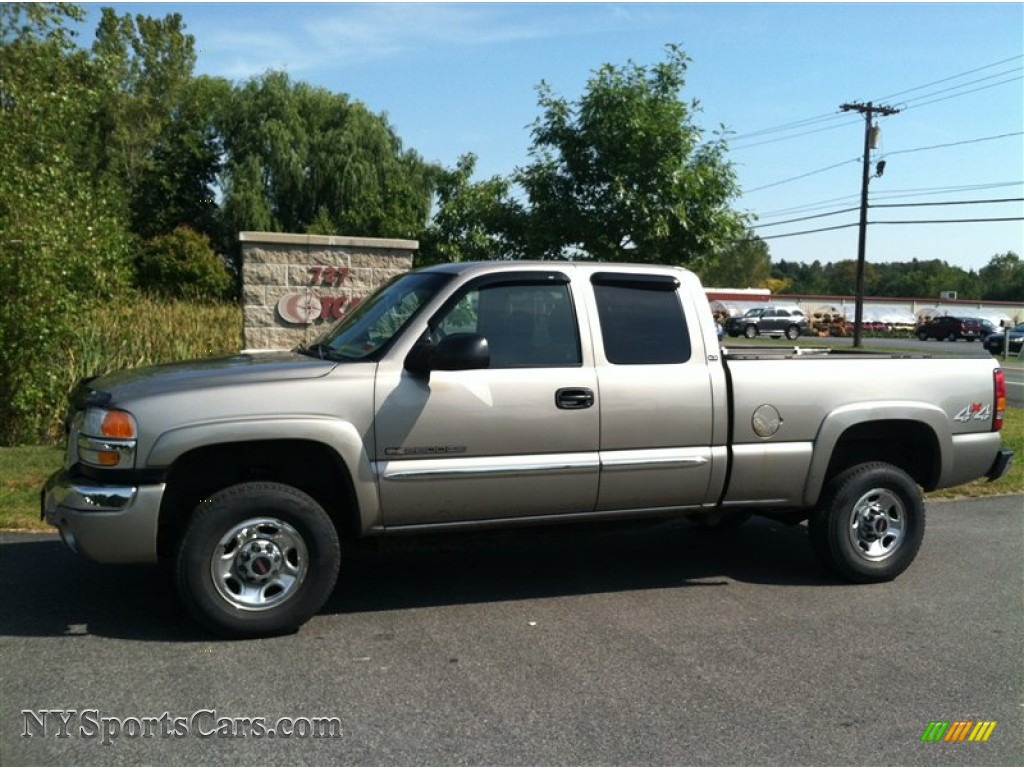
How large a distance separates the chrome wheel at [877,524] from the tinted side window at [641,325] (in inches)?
61.8

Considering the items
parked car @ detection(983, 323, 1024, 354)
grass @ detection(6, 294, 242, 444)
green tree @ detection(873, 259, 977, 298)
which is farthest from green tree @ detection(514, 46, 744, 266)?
green tree @ detection(873, 259, 977, 298)

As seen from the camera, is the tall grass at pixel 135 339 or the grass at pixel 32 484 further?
the tall grass at pixel 135 339

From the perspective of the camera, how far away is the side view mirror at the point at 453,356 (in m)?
5.42

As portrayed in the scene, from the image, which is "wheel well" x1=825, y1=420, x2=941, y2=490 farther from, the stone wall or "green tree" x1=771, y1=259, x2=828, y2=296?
"green tree" x1=771, y1=259, x2=828, y2=296

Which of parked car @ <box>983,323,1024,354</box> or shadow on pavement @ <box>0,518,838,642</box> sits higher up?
parked car @ <box>983,323,1024,354</box>

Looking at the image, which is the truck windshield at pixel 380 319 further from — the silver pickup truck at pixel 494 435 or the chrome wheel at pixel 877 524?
the chrome wheel at pixel 877 524

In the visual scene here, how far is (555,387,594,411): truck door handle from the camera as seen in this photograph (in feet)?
18.9

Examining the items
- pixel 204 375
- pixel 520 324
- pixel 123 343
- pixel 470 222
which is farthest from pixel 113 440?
pixel 470 222

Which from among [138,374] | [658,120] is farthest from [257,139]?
[138,374]

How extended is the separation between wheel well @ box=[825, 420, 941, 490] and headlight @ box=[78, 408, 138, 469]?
4.14 metres

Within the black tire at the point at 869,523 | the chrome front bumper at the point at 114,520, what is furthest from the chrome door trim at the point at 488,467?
the black tire at the point at 869,523

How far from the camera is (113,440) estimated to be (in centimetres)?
508

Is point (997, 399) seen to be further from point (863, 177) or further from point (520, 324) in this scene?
point (863, 177)

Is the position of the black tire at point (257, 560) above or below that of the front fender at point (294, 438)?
below
